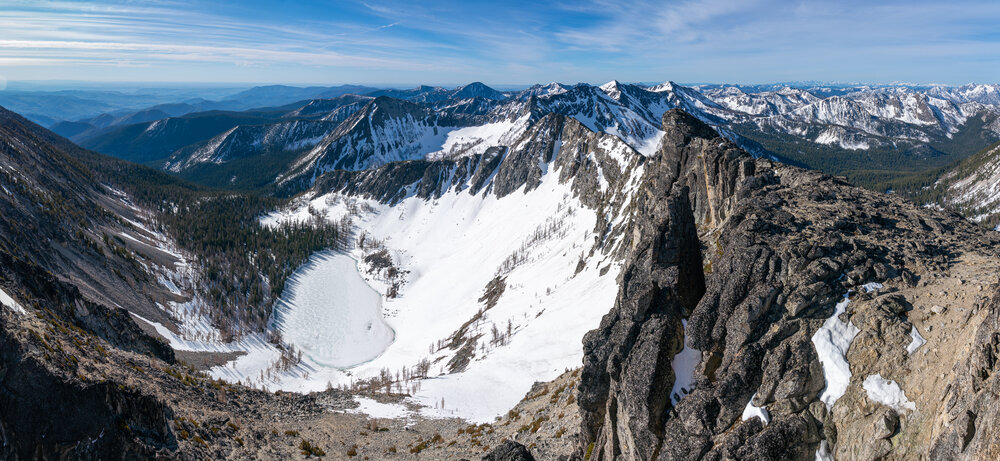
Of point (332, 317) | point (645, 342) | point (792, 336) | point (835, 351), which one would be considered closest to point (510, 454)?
point (645, 342)

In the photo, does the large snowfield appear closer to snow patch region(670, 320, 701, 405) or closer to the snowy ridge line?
the snowy ridge line

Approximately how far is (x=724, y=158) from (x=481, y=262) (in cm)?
11729

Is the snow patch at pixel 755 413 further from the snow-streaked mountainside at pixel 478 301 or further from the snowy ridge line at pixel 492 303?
the snow-streaked mountainside at pixel 478 301

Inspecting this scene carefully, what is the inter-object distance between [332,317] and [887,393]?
449ft

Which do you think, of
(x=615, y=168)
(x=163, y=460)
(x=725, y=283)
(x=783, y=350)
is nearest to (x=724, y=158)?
(x=725, y=283)

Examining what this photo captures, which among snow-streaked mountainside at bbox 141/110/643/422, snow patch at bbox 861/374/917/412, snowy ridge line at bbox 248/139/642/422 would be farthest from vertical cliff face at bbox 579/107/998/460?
snow-streaked mountainside at bbox 141/110/643/422

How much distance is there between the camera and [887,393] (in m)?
16.8

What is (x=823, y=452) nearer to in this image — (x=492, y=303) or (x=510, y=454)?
(x=510, y=454)

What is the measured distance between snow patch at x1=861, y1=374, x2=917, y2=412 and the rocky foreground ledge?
2.5 inches

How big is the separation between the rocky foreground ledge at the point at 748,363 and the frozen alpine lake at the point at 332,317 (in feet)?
269

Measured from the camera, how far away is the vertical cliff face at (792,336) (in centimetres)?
1659

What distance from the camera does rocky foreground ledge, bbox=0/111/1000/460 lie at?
16.5m

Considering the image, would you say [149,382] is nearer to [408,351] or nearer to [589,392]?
[589,392]

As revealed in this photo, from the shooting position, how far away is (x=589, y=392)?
27094 millimetres
